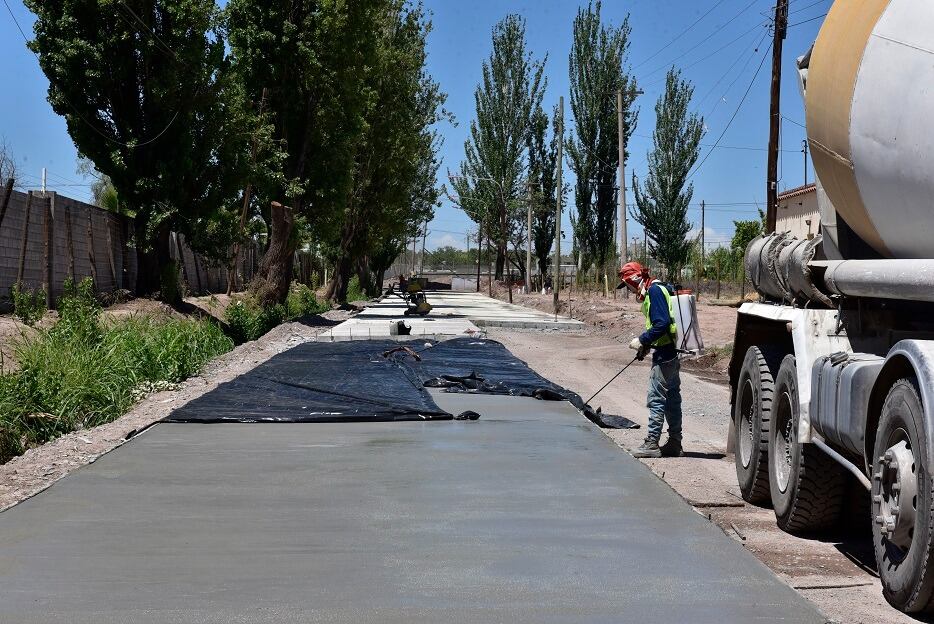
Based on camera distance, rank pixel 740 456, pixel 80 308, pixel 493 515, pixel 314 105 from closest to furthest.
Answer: pixel 493 515
pixel 740 456
pixel 80 308
pixel 314 105

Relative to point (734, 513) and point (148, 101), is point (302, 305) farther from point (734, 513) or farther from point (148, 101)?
point (734, 513)

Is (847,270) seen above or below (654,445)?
above

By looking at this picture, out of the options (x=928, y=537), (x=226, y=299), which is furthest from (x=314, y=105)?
(x=928, y=537)

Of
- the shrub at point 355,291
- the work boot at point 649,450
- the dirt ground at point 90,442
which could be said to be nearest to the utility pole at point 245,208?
the dirt ground at point 90,442

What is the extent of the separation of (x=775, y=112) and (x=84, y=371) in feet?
61.8

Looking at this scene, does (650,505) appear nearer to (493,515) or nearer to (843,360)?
(493,515)

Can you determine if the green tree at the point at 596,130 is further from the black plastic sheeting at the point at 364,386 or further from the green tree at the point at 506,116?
the black plastic sheeting at the point at 364,386

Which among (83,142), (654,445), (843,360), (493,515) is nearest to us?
(843,360)

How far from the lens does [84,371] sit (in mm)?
12875

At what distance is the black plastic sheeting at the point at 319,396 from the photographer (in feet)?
33.7

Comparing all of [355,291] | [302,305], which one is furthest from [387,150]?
[355,291]

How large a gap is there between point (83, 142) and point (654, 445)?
1772 centimetres

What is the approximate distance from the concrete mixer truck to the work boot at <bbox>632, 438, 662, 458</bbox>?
191 centimetres

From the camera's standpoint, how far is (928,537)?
432cm
